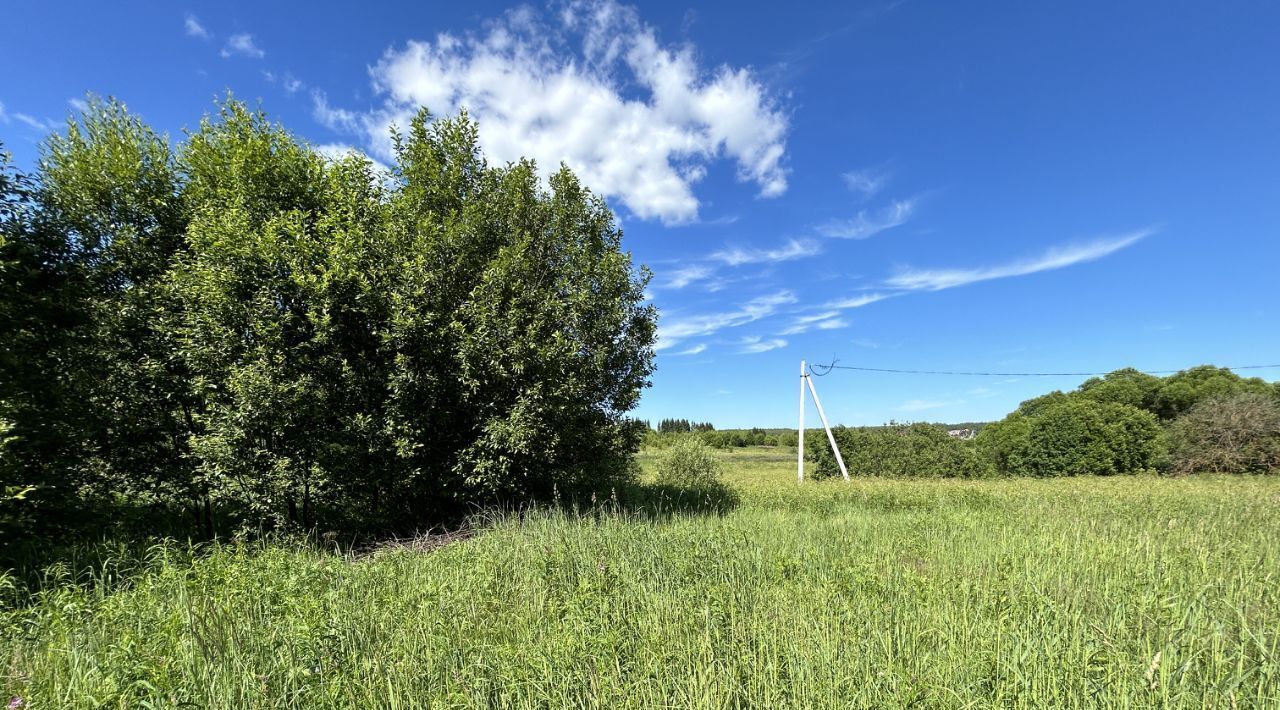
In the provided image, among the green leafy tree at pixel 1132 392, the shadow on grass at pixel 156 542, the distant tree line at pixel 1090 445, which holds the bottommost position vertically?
the shadow on grass at pixel 156 542

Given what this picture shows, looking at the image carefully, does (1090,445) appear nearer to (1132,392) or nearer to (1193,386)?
(1132,392)

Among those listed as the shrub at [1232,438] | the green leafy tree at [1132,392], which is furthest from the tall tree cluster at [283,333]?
the green leafy tree at [1132,392]

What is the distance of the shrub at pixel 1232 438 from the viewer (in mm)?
24469

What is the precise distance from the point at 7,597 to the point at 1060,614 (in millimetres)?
10127

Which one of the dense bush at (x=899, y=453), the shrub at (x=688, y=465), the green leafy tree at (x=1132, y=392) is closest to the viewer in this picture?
the shrub at (x=688, y=465)

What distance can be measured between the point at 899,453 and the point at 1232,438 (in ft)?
53.7

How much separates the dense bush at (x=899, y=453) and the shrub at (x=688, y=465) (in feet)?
42.5

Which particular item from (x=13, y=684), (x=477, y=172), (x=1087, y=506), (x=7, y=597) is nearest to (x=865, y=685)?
(x=13, y=684)

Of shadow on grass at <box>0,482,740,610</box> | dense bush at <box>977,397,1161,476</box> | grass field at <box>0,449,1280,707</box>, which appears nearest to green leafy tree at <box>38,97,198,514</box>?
shadow on grass at <box>0,482,740,610</box>

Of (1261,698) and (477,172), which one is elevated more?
(477,172)

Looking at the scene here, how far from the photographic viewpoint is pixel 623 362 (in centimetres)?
1053

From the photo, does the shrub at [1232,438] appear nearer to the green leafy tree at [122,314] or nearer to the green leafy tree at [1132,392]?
the green leafy tree at [1132,392]

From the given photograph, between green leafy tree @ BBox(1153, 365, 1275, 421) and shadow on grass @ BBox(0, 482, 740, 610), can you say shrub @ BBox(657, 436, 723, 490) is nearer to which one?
shadow on grass @ BBox(0, 482, 740, 610)

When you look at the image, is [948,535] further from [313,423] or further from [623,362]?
[313,423]
